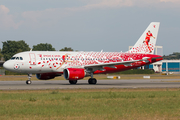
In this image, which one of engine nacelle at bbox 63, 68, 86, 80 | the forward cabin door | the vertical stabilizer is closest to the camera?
engine nacelle at bbox 63, 68, 86, 80

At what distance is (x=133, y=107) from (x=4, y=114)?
23.6 ft

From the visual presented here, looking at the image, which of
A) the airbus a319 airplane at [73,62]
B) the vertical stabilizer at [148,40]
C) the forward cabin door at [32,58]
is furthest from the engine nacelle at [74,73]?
the vertical stabilizer at [148,40]

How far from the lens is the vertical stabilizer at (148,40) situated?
46.9 meters

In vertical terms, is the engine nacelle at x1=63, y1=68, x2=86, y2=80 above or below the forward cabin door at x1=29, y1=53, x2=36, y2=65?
below

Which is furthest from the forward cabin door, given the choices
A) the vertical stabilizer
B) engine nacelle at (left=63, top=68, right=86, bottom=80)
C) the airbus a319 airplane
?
the vertical stabilizer

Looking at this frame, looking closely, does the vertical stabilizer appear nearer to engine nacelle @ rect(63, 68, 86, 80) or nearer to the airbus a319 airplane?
the airbus a319 airplane

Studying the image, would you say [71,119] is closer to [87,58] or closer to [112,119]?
[112,119]

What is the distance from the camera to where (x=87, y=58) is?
137 ft

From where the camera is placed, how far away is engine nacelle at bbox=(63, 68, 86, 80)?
36.7m

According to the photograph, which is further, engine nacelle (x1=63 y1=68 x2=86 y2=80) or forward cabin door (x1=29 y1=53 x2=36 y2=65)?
forward cabin door (x1=29 y1=53 x2=36 y2=65)

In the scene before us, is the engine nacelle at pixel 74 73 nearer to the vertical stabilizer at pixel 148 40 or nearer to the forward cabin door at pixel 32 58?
the forward cabin door at pixel 32 58

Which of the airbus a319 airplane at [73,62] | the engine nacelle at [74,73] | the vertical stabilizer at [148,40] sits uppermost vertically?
the vertical stabilizer at [148,40]

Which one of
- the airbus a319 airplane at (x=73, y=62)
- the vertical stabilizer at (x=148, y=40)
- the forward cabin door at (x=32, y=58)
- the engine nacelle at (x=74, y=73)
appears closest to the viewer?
the engine nacelle at (x=74, y=73)

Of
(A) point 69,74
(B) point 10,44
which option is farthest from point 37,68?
→ (B) point 10,44
